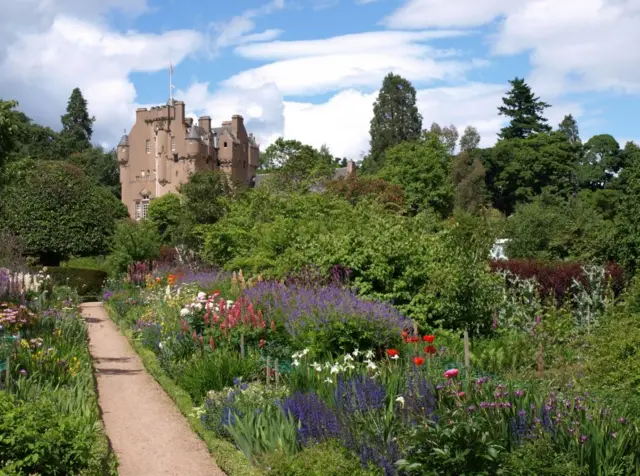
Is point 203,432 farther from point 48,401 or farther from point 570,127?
point 570,127

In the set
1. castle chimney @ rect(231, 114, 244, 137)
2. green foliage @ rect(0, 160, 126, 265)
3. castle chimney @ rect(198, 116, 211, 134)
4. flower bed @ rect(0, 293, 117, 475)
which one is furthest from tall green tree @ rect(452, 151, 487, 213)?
flower bed @ rect(0, 293, 117, 475)

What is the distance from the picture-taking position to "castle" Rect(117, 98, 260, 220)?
58312mm

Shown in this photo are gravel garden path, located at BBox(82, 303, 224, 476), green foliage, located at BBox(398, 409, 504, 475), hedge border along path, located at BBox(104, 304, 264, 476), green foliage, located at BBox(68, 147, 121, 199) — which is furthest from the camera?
green foliage, located at BBox(68, 147, 121, 199)

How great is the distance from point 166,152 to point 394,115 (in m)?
19.4

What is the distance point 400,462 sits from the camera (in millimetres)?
4895

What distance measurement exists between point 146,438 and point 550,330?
637 cm

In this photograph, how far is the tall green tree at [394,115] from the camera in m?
61.9

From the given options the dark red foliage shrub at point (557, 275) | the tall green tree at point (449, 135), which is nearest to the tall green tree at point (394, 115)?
the tall green tree at point (449, 135)

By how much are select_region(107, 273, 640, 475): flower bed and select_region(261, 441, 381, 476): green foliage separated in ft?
0.06

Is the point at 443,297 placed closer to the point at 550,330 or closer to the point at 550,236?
the point at 550,330

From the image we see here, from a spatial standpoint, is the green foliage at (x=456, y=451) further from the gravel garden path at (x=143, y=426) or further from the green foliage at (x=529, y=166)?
the green foliage at (x=529, y=166)

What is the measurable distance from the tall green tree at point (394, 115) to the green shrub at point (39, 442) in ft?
186

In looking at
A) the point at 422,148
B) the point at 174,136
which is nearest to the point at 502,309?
the point at 422,148

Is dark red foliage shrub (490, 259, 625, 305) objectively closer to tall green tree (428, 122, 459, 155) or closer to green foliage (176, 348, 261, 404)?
green foliage (176, 348, 261, 404)
